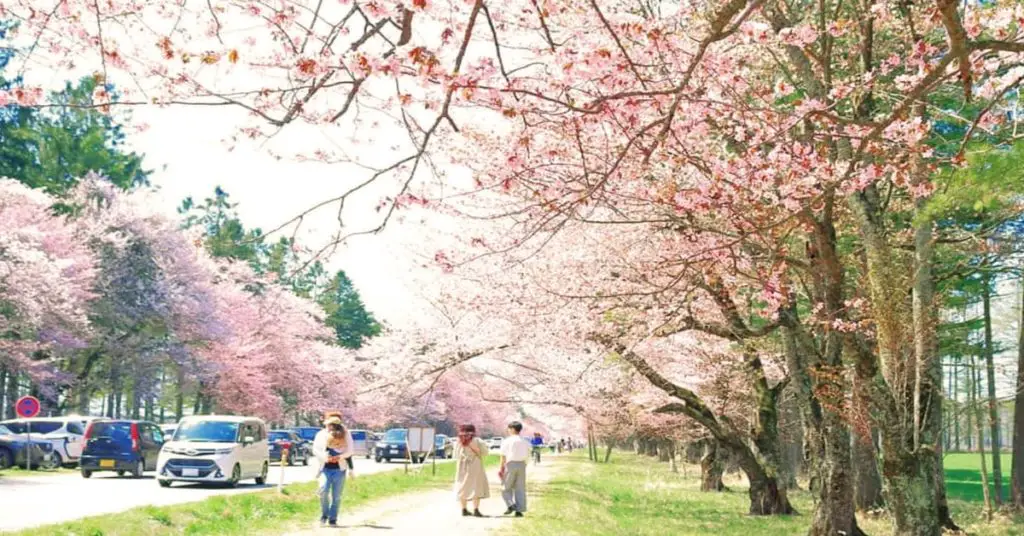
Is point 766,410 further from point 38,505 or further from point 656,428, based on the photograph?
point 656,428

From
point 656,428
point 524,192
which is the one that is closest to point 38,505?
point 524,192

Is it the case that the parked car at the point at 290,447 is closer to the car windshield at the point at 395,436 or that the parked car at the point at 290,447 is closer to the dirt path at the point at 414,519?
the car windshield at the point at 395,436

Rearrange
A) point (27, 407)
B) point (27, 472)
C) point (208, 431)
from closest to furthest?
1. point (208, 431)
2. point (27, 407)
3. point (27, 472)

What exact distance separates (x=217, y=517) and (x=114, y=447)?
473 inches

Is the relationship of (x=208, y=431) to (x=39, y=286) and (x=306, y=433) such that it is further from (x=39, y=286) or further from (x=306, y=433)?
(x=306, y=433)

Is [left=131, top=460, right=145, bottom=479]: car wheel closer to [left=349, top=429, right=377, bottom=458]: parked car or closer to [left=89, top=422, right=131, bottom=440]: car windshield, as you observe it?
[left=89, top=422, right=131, bottom=440]: car windshield

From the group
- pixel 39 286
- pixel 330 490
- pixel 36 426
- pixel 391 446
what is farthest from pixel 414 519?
pixel 391 446

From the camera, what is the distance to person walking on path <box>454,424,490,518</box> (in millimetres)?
15750

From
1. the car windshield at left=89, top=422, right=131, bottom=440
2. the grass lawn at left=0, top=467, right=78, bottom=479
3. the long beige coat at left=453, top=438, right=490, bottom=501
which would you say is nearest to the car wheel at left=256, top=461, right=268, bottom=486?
the car windshield at left=89, top=422, right=131, bottom=440

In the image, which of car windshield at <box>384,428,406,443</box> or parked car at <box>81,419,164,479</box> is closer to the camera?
parked car at <box>81,419,164,479</box>

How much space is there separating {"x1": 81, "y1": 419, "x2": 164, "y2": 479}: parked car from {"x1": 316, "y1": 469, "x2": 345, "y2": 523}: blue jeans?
12520 mm

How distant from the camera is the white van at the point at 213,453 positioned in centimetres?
2083

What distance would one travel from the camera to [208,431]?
21.9 metres

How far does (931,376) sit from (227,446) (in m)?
15.1
